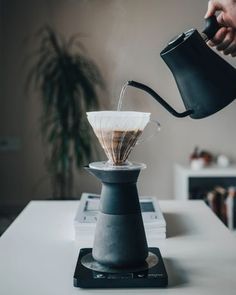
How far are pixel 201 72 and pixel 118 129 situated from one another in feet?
0.64

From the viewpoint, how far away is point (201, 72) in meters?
0.88

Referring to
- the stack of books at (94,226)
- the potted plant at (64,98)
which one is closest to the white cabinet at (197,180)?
the potted plant at (64,98)

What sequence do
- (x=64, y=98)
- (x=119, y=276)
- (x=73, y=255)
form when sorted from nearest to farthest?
(x=119, y=276)
(x=73, y=255)
(x=64, y=98)

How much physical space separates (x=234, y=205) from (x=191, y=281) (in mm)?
2236

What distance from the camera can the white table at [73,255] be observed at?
87 centimetres

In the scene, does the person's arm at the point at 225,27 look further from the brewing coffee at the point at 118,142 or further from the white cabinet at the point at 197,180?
the white cabinet at the point at 197,180

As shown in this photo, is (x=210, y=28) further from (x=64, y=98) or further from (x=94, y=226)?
(x=64, y=98)

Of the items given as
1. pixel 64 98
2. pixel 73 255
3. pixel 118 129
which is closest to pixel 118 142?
pixel 118 129

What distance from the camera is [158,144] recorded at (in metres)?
3.37

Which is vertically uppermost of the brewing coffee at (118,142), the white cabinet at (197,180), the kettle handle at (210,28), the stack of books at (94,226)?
the kettle handle at (210,28)

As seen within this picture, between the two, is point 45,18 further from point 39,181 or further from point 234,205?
point 234,205

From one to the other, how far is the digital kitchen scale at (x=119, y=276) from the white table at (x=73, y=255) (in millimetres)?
13

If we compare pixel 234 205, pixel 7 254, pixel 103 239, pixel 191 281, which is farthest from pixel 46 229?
pixel 234 205

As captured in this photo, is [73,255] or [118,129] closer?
[118,129]
